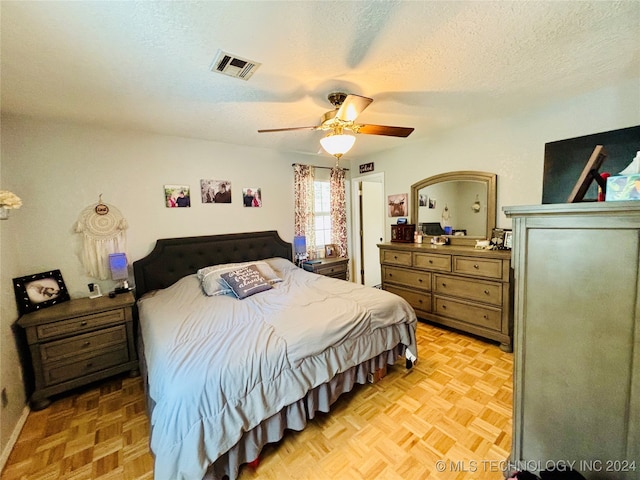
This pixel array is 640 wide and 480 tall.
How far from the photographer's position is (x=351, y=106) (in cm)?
171

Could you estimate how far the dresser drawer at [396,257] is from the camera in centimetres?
337

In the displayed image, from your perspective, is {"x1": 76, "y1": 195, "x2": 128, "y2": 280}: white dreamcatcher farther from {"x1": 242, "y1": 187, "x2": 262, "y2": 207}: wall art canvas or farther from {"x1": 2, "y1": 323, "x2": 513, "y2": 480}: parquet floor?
{"x1": 242, "y1": 187, "x2": 262, "y2": 207}: wall art canvas

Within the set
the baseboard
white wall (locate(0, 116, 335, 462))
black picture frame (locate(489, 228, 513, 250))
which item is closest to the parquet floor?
the baseboard

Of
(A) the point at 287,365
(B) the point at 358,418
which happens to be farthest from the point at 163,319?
(B) the point at 358,418

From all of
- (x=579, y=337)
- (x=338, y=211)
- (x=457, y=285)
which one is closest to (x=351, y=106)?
(x=579, y=337)

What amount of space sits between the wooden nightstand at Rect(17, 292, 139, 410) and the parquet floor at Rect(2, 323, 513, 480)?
0.55 feet

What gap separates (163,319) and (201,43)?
1865mm

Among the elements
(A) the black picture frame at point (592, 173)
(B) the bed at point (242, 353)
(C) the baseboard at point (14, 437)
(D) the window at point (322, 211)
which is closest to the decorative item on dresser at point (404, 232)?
(D) the window at point (322, 211)

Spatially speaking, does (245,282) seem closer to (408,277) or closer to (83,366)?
(83,366)

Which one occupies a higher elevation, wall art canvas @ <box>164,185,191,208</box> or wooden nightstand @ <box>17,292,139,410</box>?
wall art canvas @ <box>164,185,191,208</box>

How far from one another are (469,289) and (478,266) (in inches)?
11.1

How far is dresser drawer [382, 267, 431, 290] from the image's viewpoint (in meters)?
3.19

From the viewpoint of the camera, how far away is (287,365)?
1525 mm

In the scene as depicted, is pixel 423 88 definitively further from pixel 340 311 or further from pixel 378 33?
pixel 340 311
